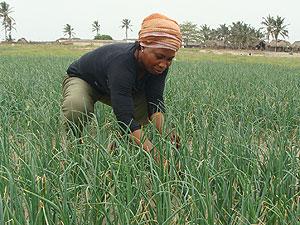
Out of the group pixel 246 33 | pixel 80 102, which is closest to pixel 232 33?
pixel 246 33

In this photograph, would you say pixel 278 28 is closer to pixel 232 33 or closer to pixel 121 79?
pixel 232 33

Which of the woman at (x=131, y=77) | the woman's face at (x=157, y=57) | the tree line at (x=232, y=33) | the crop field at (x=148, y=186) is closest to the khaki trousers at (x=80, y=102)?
the woman at (x=131, y=77)

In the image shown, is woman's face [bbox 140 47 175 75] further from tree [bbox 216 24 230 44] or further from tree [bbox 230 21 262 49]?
tree [bbox 216 24 230 44]

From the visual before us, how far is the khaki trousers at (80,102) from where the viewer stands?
2461mm

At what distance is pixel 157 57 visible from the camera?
1891 millimetres

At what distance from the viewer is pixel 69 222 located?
113 centimetres

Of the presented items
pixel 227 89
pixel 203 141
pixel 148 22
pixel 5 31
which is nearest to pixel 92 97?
pixel 148 22

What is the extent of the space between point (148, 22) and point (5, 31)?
55.4m

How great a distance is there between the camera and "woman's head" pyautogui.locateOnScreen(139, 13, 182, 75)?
1.85 m

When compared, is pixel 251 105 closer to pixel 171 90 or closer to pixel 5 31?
pixel 171 90

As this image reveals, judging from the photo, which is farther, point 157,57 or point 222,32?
point 222,32

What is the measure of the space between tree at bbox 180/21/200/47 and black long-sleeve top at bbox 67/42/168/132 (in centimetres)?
5816

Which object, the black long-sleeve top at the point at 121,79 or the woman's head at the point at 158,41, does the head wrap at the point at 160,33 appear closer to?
the woman's head at the point at 158,41

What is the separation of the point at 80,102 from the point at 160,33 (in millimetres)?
809
